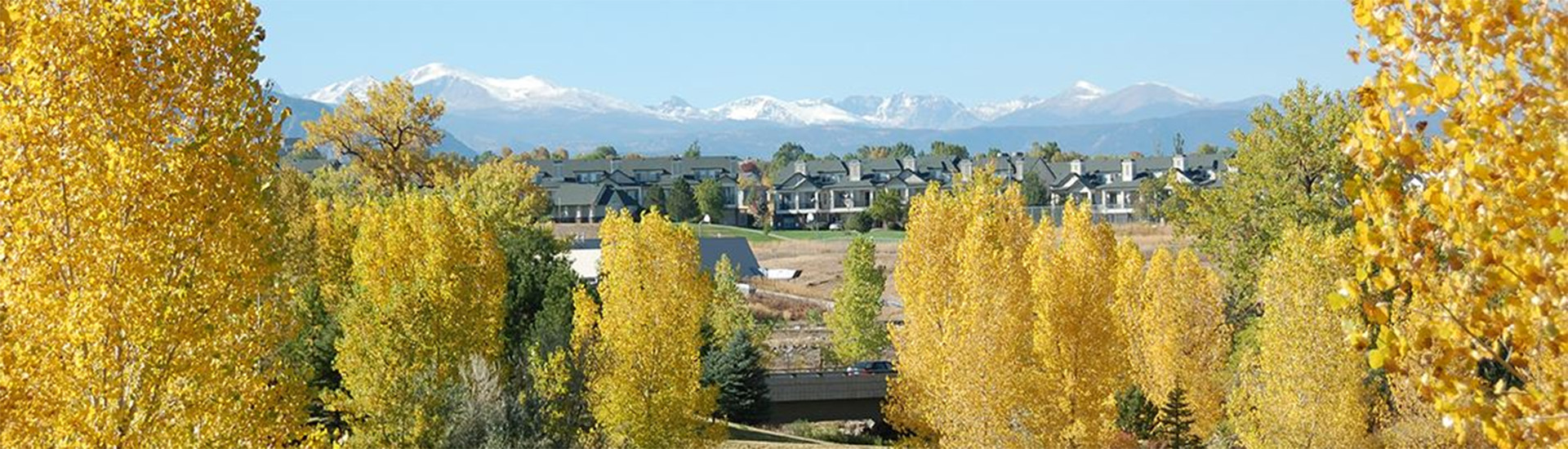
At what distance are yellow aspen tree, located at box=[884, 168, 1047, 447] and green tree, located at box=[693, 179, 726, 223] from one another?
109798mm

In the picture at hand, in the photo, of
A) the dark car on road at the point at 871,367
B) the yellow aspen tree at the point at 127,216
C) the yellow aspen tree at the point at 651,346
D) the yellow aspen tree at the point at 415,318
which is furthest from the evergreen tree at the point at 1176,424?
the yellow aspen tree at the point at 127,216

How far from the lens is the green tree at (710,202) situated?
144 metres

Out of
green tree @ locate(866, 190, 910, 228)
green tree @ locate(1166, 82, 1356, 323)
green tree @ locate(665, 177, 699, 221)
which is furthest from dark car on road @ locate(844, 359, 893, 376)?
green tree @ locate(665, 177, 699, 221)

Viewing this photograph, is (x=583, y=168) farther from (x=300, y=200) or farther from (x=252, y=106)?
(x=252, y=106)

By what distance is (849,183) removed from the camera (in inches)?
6058

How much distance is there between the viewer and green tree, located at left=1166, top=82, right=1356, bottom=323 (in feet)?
139

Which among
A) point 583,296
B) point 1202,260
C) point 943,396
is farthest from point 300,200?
point 1202,260

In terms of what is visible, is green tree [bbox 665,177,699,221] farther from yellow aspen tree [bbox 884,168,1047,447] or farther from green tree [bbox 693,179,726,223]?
yellow aspen tree [bbox 884,168,1047,447]

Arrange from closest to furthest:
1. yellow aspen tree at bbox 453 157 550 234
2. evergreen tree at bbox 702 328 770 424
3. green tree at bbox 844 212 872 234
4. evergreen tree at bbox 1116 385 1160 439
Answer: evergreen tree at bbox 1116 385 1160 439 < evergreen tree at bbox 702 328 770 424 < yellow aspen tree at bbox 453 157 550 234 < green tree at bbox 844 212 872 234

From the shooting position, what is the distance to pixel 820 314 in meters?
80.9

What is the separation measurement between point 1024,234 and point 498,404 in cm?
1945

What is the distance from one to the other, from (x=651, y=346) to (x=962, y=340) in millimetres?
6074

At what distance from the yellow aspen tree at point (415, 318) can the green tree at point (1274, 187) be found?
2336cm

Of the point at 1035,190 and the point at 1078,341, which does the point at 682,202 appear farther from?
the point at 1078,341
